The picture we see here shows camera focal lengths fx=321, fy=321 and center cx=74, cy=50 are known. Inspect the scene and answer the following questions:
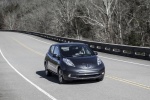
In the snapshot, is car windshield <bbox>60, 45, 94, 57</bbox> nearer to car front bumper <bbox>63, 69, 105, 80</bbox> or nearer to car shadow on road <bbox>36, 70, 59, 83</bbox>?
car front bumper <bbox>63, 69, 105, 80</bbox>

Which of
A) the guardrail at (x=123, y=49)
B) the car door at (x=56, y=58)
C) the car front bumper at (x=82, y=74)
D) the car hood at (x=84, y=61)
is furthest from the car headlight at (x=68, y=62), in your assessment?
the guardrail at (x=123, y=49)

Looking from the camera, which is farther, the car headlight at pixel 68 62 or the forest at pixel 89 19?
the forest at pixel 89 19

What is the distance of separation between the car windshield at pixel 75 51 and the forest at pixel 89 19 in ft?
86.8

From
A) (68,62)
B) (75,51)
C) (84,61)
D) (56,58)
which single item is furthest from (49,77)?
(84,61)

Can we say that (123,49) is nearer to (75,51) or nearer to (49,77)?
(49,77)

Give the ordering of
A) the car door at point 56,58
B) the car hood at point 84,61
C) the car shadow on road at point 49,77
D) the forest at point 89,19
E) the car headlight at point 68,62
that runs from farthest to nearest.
Answer: 1. the forest at point 89,19
2. the car shadow on road at point 49,77
3. the car door at point 56,58
4. the car headlight at point 68,62
5. the car hood at point 84,61

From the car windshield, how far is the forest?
26448mm

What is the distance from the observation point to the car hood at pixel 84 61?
39.6 feet

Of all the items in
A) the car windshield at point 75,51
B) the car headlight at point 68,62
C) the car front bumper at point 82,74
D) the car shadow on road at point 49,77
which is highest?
the car windshield at point 75,51

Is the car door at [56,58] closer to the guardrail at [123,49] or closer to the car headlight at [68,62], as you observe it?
the car headlight at [68,62]

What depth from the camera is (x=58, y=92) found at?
1073cm

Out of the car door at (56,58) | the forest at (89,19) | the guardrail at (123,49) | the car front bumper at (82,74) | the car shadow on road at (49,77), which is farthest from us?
the forest at (89,19)

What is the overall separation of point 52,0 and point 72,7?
88.0 feet

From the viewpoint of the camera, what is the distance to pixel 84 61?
40.1 feet
